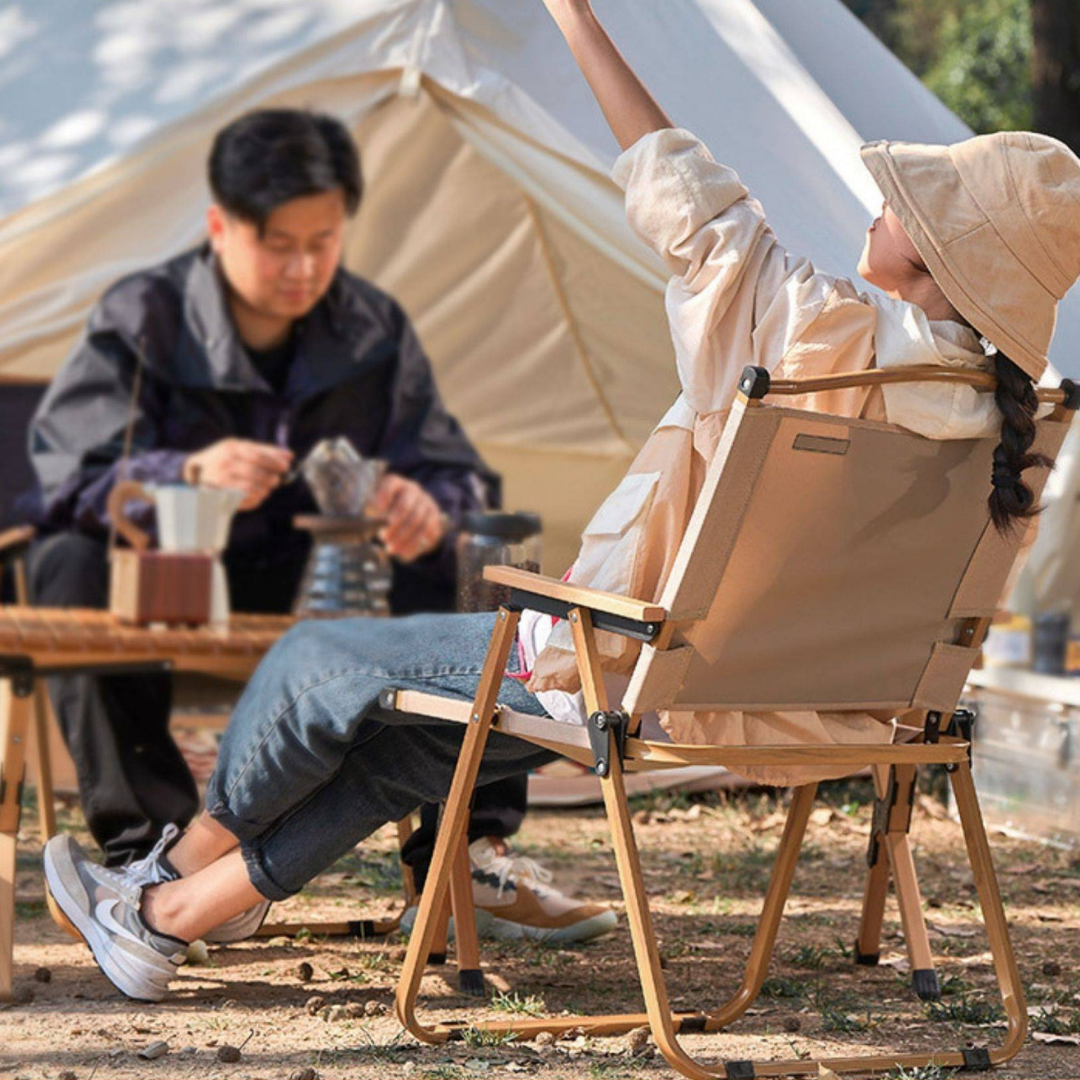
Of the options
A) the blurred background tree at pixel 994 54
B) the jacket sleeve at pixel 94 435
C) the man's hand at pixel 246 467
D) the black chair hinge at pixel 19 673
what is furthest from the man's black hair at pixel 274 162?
the blurred background tree at pixel 994 54

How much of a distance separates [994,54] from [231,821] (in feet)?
61.2

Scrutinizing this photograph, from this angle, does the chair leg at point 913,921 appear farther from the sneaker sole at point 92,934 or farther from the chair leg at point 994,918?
the sneaker sole at point 92,934

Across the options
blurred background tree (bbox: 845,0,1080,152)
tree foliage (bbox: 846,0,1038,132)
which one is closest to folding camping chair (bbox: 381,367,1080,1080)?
blurred background tree (bbox: 845,0,1080,152)

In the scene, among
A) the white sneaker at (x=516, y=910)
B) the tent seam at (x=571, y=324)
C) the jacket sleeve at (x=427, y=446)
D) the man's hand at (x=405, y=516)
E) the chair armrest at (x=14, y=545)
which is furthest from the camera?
the tent seam at (x=571, y=324)

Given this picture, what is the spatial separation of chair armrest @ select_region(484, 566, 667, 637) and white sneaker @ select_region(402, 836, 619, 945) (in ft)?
2.92

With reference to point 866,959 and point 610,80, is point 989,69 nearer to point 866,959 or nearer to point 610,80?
point 866,959

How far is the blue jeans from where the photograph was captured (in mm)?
2549

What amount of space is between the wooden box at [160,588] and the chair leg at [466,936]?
0.91 meters

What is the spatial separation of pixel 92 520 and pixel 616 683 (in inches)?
88.5

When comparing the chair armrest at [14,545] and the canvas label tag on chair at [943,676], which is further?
the chair armrest at [14,545]

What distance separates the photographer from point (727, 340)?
2.29 metres

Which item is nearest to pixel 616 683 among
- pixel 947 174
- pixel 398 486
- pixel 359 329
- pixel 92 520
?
pixel 947 174

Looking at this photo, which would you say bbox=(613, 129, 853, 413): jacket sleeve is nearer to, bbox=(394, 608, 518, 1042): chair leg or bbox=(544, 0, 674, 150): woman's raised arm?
bbox=(544, 0, 674, 150): woman's raised arm

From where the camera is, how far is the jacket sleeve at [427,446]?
4.84m
